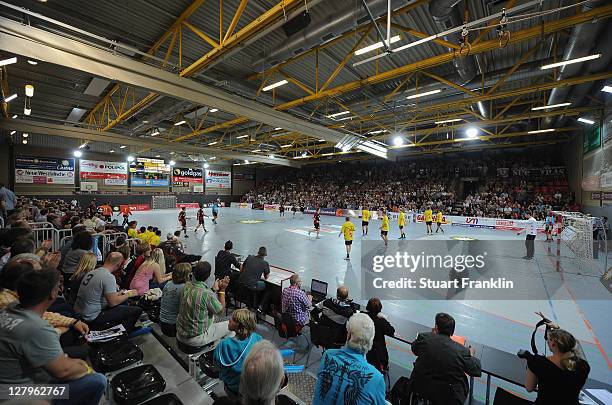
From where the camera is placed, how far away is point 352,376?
1955 mm

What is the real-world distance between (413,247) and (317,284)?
900 cm

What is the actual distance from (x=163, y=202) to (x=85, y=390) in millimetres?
34296

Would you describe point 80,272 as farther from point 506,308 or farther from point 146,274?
point 506,308

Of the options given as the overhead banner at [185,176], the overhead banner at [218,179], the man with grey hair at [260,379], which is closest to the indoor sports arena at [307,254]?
the man with grey hair at [260,379]

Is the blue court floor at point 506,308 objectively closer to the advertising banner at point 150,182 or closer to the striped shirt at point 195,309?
the striped shirt at point 195,309

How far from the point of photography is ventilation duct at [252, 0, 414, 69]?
5.48 metres

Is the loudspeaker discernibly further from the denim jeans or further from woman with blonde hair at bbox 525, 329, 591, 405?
the denim jeans

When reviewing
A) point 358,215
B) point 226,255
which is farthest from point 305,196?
point 226,255

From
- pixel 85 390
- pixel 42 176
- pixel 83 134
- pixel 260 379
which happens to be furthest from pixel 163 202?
pixel 260 379

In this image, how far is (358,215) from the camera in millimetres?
26891

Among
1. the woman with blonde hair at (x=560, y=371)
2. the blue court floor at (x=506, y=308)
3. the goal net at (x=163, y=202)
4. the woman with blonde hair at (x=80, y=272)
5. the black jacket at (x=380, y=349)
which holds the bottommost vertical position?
the blue court floor at (x=506, y=308)

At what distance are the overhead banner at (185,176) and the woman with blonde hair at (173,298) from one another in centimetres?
3392

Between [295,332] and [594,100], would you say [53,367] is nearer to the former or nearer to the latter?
[295,332]

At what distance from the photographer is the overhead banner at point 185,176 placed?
112 feet
